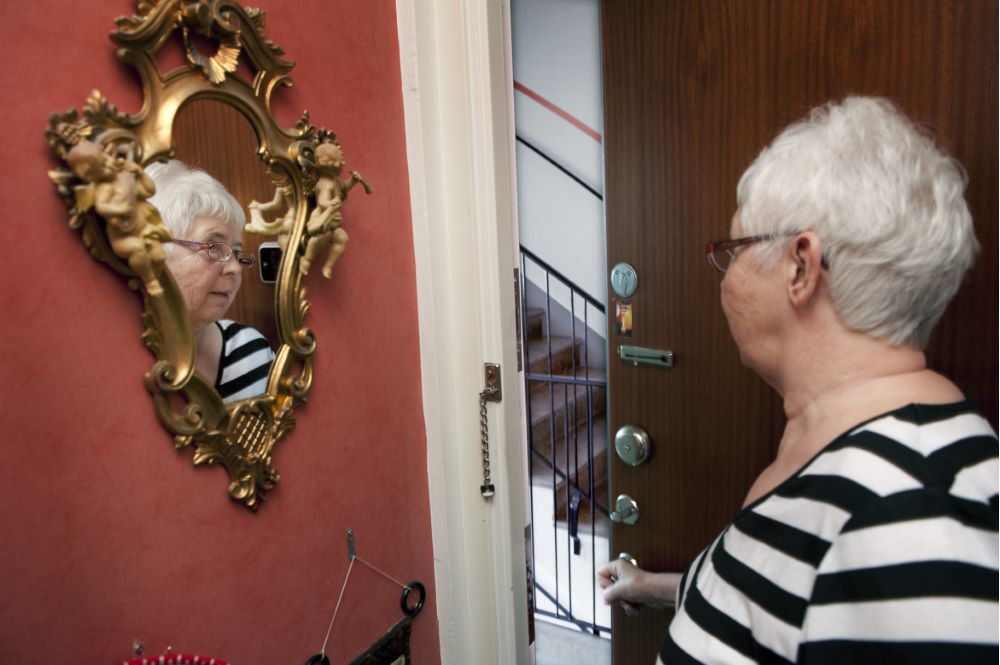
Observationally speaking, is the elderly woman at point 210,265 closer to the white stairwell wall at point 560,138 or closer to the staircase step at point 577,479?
the staircase step at point 577,479

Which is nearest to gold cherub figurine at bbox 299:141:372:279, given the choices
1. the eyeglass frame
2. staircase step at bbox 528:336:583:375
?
the eyeglass frame

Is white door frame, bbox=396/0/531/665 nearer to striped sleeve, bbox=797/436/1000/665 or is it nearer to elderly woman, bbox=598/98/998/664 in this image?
elderly woman, bbox=598/98/998/664

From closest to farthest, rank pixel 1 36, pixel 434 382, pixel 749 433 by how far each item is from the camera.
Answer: pixel 1 36 → pixel 749 433 → pixel 434 382

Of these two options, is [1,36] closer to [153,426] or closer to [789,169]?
[153,426]

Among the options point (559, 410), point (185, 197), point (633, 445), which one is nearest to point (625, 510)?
point (633, 445)

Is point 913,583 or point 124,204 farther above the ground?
point 124,204

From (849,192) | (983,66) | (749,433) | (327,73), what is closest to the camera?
(849,192)

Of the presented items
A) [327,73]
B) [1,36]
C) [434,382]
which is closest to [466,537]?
[434,382]

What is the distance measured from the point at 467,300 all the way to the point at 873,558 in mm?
849

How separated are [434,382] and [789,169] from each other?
778 millimetres

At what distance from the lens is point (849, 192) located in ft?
2.48

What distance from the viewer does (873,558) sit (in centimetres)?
62

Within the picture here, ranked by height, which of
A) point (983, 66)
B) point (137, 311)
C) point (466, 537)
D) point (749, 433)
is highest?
point (983, 66)

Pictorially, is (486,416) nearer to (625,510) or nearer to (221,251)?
(625,510)
